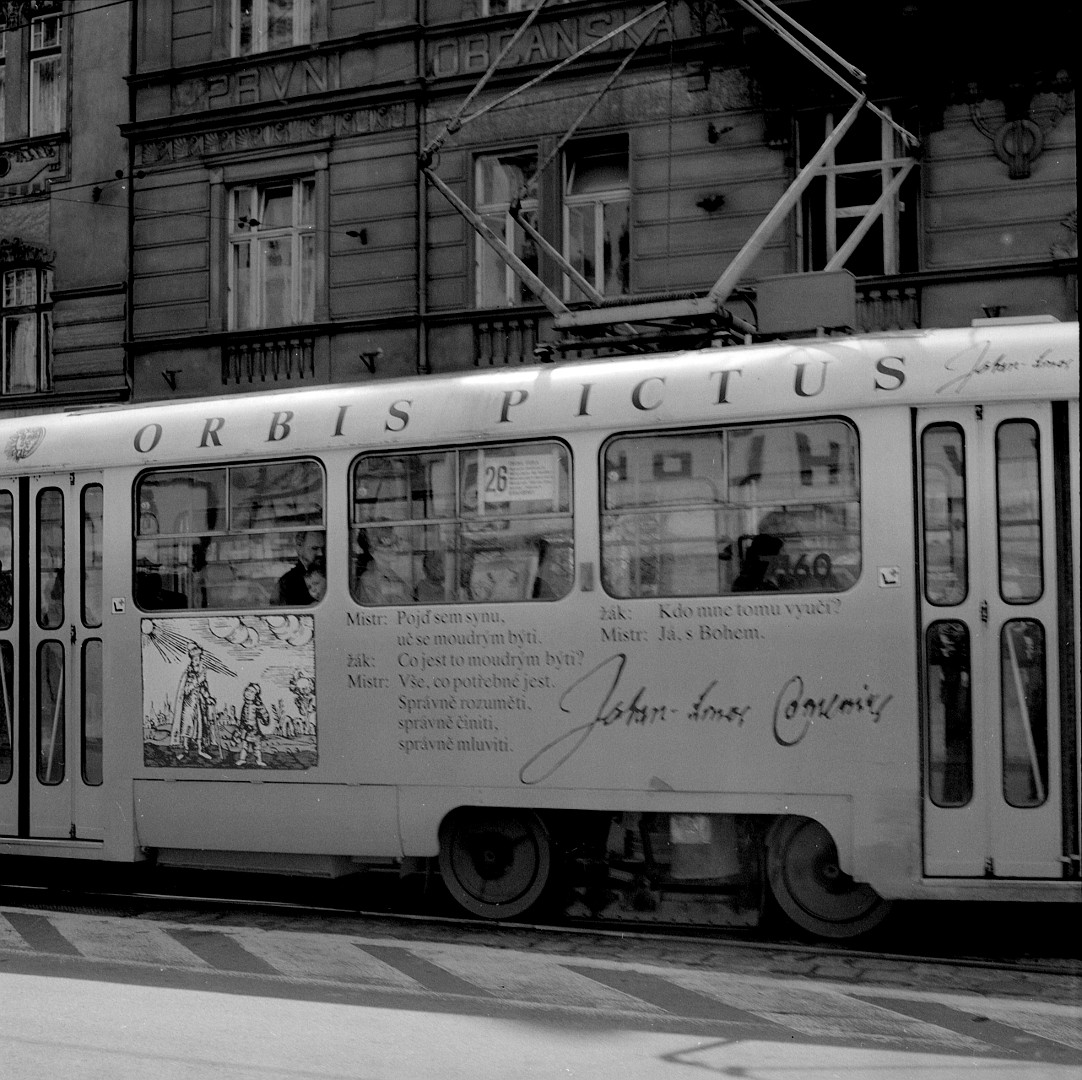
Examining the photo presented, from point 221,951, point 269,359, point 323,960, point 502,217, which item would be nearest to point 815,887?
point 323,960

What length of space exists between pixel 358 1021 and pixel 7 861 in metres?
6.01

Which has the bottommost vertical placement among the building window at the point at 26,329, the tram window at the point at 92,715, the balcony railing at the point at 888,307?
the tram window at the point at 92,715

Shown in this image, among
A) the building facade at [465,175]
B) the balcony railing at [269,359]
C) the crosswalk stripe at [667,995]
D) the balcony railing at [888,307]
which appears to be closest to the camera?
the crosswalk stripe at [667,995]

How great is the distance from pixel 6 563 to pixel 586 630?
12.7ft

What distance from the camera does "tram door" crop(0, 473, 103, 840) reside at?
29.6 feet

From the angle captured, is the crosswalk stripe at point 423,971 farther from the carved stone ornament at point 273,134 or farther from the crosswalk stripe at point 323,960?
the carved stone ornament at point 273,134

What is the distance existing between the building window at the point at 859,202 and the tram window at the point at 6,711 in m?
9.08

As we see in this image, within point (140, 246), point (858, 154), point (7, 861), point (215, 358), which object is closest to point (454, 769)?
point (7, 861)

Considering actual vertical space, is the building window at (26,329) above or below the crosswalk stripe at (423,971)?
above

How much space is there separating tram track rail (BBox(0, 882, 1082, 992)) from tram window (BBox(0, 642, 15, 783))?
0.85 meters

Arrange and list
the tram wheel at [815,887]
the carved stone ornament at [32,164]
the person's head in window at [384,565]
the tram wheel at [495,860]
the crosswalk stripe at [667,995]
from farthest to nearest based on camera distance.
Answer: the carved stone ornament at [32,164]
the person's head in window at [384,565]
the tram wheel at [495,860]
the tram wheel at [815,887]
the crosswalk stripe at [667,995]

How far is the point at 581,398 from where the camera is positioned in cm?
791

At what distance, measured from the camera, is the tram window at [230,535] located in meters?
8.43

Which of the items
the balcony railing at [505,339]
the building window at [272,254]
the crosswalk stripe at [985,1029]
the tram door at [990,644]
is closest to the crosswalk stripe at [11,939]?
the crosswalk stripe at [985,1029]
